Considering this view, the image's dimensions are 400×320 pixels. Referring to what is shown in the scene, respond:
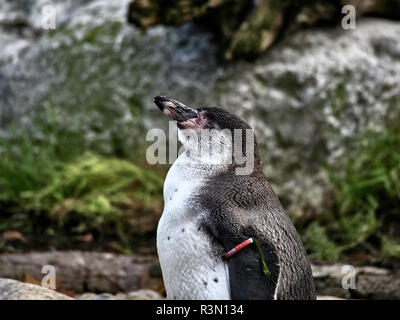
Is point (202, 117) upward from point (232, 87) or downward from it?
downward

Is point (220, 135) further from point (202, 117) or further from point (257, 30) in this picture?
point (257, 30)

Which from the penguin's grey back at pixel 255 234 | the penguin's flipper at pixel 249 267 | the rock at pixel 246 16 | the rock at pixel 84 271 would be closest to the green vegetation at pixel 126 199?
the rock at pixel 84 271

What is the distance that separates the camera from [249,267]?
238cm

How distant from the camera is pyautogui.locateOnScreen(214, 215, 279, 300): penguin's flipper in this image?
237 centimetres

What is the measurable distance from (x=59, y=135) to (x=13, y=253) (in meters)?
1.50

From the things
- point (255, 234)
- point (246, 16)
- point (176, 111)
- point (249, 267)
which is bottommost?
point (249, 267)

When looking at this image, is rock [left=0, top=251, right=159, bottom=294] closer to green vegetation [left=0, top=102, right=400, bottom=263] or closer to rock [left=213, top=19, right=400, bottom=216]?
green vegetation [left=0, top=102, right=400, bottom=263]

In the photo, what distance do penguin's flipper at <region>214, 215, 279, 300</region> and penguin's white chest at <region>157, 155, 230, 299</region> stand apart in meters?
0.06

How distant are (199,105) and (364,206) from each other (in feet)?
5.51

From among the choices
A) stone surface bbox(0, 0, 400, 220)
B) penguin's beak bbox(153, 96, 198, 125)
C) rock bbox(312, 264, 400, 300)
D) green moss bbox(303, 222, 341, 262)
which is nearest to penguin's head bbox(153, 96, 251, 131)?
penguin's beak bbox(153, 96, 198, 125)

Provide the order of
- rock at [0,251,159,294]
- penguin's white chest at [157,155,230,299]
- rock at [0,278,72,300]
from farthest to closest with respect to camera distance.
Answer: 1. rock at [0,251,159,294]
2. rock at [0,278,72,300]
3. penguin's white chest at [157,155,230,299]

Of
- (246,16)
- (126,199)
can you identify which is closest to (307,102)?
(246,16)

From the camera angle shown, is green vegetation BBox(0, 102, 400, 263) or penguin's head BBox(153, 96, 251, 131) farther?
green vegetation BBox(0, 102, 400, 263)

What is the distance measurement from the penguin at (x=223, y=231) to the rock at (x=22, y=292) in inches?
33.3
